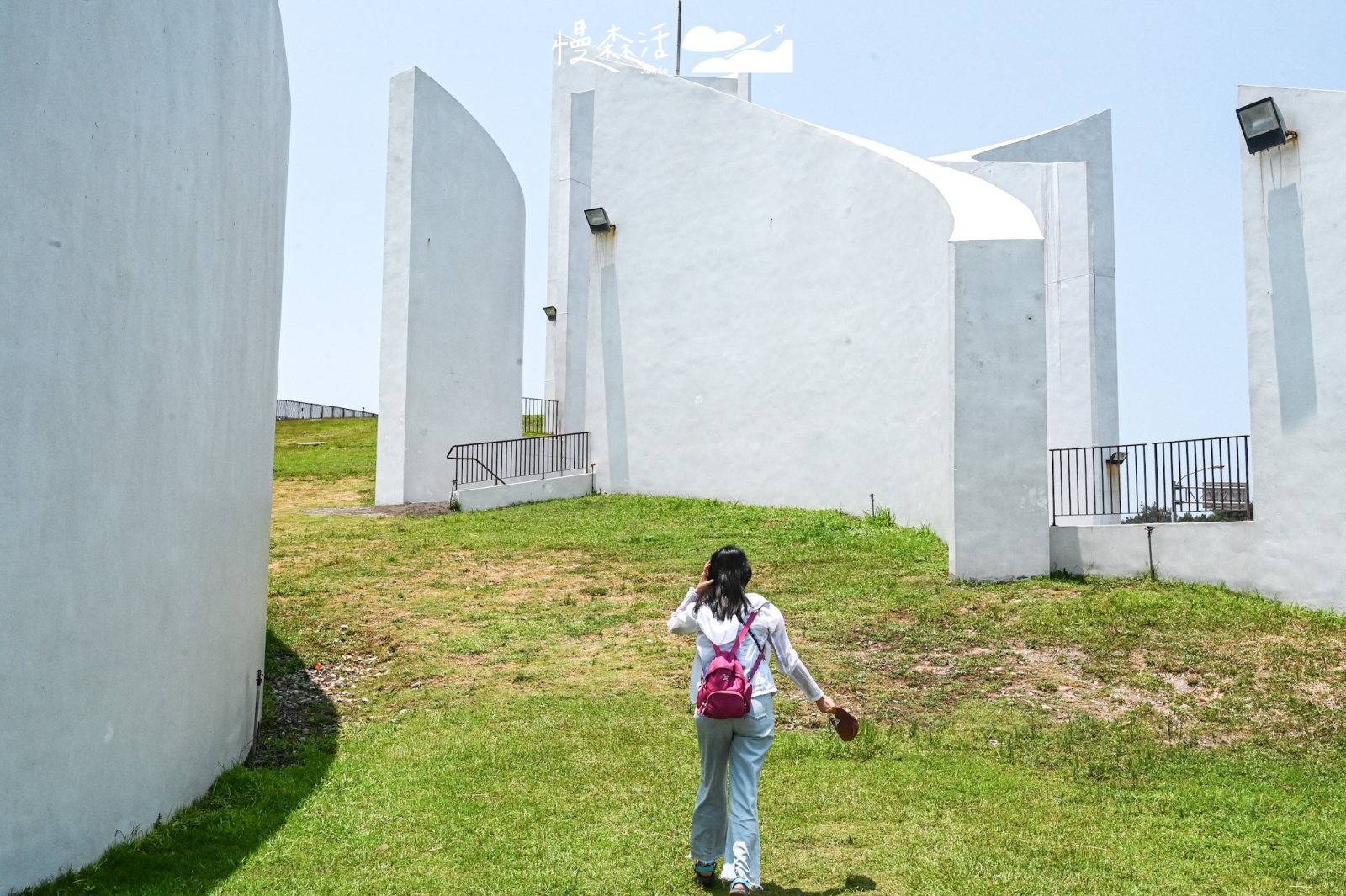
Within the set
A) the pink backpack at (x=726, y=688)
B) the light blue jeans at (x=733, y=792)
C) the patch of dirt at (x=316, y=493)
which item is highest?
the patch of dirt at (x=316, y=493)

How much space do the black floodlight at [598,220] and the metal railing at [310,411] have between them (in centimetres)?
2398

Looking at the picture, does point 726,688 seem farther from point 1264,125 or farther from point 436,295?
point 436,295

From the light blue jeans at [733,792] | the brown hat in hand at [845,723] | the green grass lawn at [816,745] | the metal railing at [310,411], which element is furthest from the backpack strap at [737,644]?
the metal railing at [310,411]

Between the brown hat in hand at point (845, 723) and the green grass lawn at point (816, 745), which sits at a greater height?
the brown hat in hand at point (845, 723)

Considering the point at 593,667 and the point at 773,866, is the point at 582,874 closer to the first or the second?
the point at 773,866

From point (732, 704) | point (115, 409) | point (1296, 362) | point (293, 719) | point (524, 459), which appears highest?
point (1296, 362)

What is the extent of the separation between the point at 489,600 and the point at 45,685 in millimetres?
7844

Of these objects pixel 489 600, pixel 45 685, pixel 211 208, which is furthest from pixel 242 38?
pixel 489 600

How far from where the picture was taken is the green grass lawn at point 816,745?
5195 mm

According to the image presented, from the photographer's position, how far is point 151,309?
504cm

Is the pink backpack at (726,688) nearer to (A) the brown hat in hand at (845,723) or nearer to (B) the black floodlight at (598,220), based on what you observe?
(A) the brown hat in hand at (845,723)

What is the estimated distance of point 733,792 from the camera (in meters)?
4.80

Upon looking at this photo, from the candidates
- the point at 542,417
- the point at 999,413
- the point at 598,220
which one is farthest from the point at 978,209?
the point at 542,417

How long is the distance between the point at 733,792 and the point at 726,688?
1.62 ft
